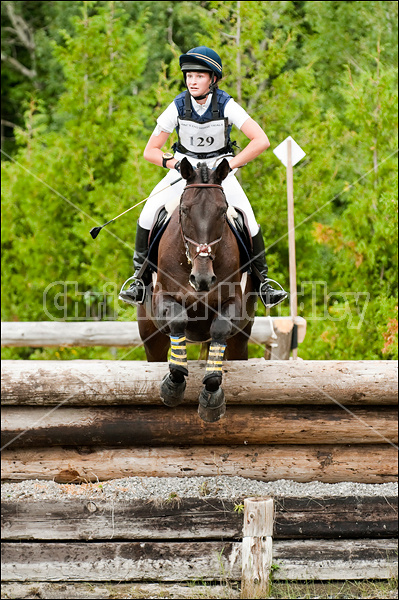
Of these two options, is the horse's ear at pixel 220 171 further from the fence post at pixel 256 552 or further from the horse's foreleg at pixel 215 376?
the fence post at pixel 256 552

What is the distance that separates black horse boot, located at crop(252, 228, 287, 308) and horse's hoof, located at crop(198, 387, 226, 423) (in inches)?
31.7

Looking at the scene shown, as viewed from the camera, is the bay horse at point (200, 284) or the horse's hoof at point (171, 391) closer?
the bay horse at point (200, 284)

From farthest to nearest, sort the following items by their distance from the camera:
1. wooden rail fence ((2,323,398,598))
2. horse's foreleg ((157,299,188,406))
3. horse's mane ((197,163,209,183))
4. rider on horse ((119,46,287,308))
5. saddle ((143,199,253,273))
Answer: saddle ((143,199,253,273))
wooden rail fence ((2,323,398,598))
rider on horse ((119,46,287,308))
horse's foreleg ((157,299,188,406))
horse's mane ((197,163,209,183))

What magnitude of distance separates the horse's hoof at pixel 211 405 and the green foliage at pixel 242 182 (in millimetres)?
4106

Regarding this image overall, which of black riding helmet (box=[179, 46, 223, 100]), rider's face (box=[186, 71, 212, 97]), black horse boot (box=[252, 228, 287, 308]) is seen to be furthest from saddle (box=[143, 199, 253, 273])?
black riding helmet (box=[179, 46, 223, 100])

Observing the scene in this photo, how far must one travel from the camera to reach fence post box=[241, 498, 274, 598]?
371cm

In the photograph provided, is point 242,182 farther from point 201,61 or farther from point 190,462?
point 190,462

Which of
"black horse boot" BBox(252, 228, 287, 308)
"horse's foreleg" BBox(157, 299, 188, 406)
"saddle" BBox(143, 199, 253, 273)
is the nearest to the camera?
"horse's foreleg" BBox(157, 299, 188, 406)

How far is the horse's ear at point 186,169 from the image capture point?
11.1 ft

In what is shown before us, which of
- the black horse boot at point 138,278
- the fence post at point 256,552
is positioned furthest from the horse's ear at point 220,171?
the fence post at point 256,552

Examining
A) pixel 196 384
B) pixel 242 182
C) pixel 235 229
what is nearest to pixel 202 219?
pixel 235 229

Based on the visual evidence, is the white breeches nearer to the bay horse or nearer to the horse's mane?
the bay horse

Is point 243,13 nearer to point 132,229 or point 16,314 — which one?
point 132,229

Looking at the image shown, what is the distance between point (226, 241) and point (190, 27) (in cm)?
1266
